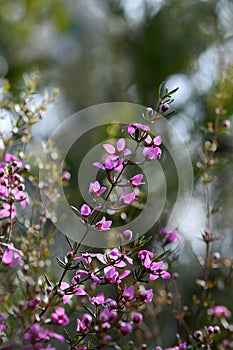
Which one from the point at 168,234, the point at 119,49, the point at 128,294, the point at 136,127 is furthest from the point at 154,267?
the point at 119,49

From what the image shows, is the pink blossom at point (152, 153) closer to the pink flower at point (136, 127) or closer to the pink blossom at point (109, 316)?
the pink flower at point (136, 127)

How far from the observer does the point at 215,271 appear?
1438mm

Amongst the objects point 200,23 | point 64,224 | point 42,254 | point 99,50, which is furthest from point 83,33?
point 42,254

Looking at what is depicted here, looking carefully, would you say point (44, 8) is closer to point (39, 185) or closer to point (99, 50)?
point (99, 50)

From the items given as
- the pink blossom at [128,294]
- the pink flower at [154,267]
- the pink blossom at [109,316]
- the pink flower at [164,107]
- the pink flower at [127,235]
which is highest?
the pink flower at [164,107]

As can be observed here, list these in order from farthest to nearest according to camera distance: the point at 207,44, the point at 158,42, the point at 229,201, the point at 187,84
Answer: the point at 158,42
the point at 207,44
the point at 187,84
the point at 229,201

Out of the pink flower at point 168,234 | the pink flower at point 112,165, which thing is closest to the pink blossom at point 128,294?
the pink flower at point 112,165

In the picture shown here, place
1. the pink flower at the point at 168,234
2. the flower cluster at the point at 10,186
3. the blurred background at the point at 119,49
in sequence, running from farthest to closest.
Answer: the blurred background at the point at 119,49 < the pink flower at the point at 168,234 < the flower cluster at the point at 10,186

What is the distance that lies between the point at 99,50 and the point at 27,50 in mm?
333

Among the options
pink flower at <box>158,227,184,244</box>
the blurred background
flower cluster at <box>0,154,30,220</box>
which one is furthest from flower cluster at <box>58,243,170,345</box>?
the blurred background

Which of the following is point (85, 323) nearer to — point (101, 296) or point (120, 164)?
point (101, 296)

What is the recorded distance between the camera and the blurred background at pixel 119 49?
73.0 inches

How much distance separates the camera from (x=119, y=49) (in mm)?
2541

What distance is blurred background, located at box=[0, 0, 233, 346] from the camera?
185 centimetres
